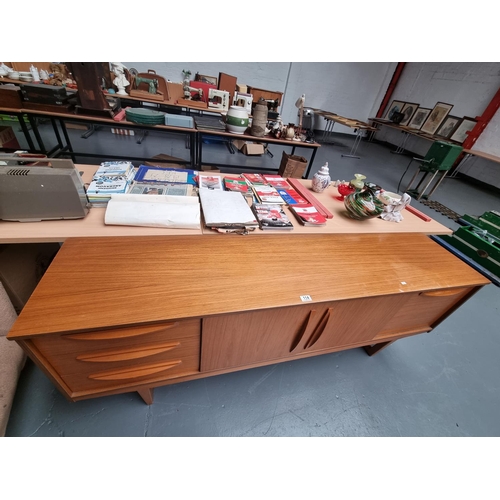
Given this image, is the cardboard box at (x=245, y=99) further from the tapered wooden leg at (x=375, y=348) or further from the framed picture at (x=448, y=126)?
the framed picture at (x=448, y=126)

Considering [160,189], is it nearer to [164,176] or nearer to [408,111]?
[164,176]

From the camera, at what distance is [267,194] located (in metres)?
1.30

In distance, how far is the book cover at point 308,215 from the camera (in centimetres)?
116

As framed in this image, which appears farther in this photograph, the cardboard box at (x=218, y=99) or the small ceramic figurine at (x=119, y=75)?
the cardboard box at (x=218, y=99)

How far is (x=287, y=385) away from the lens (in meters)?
1.23

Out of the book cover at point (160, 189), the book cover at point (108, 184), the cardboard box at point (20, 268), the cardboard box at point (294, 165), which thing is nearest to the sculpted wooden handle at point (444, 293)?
the book cover at point (160, 189)

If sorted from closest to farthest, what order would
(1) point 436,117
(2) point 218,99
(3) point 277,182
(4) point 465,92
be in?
1. (3) point 277,182
2. (2) point 218,99
3. (4) point 465,92
4. (1) point 436,117

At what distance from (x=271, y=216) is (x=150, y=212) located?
549mm

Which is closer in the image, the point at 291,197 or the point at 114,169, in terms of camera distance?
the point at 114,169

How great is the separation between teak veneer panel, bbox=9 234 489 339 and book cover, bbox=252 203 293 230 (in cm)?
6

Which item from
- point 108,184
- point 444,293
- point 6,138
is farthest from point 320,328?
point 6,138

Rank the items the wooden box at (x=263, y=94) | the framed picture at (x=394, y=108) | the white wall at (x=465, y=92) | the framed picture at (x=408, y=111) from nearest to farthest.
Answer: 1. the white wall at (x=465, y=92)
2. the wooden box at (x=263, y=94)
3. the framed picture at (x=408, y=111)
4. the framed picture at (x=394, y=108)

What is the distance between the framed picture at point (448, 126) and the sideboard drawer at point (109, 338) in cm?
727

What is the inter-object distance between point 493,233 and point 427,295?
234 centimetres
